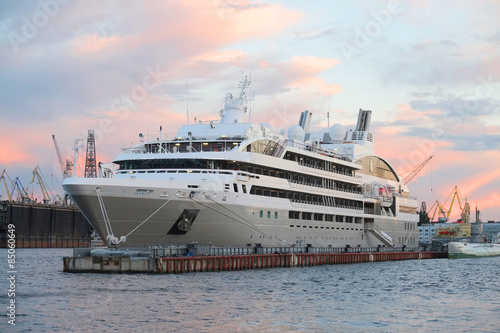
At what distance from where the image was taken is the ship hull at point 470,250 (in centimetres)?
9700

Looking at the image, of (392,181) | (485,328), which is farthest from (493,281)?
(392,181)

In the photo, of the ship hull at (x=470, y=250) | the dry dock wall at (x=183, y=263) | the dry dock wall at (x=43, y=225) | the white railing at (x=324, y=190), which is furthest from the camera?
the dry dock wall at (x=43, y=225)

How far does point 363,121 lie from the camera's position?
8825 cm

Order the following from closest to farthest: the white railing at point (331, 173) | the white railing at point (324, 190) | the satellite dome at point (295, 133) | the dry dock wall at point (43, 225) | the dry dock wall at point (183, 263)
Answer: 1. the dry dock wall at point (183, 263)
2. the white railing at point (324, 190)
3. the white railing at point (331, 173)
4. the satellite dome at point (295, 133)
5. the dry dock wall at point (43, 225)

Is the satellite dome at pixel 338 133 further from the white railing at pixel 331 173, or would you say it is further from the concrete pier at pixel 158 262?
the concrete pier at pixel 158 262

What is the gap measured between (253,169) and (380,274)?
546 inches

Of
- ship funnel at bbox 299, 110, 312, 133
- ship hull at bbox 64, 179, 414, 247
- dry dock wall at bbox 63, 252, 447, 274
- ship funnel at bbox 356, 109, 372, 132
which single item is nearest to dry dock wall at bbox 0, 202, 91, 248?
ship funnel at bbox 299, 110, 312, 133

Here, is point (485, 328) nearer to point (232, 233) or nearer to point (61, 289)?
point (61, 289)

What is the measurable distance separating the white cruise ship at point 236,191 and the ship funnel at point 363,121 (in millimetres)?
5336

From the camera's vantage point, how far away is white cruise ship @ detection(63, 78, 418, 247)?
4981cm

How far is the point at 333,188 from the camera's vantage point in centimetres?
7325

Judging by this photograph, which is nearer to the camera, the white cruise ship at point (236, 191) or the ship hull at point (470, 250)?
the white cruise ship at point (236, 191)

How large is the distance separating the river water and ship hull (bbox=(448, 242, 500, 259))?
44594mm

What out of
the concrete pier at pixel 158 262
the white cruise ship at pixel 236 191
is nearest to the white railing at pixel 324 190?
the white cruise ship at pixel 236 191
